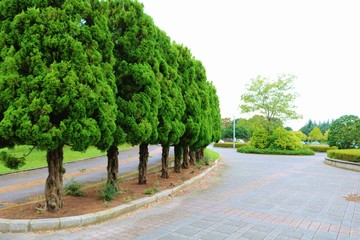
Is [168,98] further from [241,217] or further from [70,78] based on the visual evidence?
[241,217]

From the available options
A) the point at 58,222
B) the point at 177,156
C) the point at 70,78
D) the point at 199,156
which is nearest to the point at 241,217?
the point at 58,222

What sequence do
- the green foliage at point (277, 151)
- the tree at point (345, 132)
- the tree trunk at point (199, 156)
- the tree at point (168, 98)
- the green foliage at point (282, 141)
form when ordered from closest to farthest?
the tree at point (168, 98) < the tree trunk at point (199, 156) < the tree at point (345, 132) < the green foliage at point (277, 151) < the green foliage at point (282, 141)

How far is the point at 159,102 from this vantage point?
8.20 meters

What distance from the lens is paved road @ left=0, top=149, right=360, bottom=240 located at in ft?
16.4

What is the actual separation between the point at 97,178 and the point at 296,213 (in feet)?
25.3

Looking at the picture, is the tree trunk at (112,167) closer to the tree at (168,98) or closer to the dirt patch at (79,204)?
the dirt patch at (79,204)

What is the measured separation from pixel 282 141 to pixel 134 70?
2335cm

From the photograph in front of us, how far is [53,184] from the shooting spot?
19.6ft

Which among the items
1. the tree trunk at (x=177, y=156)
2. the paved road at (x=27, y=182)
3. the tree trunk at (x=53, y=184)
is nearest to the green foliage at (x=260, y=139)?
the tree trunk at (x=177, y=156)

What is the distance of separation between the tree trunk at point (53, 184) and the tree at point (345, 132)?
2502cm

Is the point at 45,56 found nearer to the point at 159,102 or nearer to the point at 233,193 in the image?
the point at 159,102

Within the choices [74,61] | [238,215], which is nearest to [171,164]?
[238,215]

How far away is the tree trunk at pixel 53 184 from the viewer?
589cm

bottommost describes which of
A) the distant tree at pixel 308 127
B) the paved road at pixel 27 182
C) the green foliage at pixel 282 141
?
the paved road at pixel 27 182
